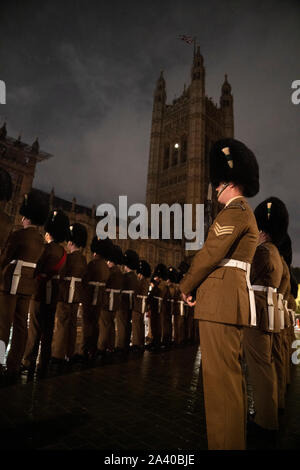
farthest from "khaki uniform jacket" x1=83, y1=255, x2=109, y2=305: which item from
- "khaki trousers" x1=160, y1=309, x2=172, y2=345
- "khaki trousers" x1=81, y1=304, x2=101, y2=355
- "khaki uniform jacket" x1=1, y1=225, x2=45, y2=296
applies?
"khaki trousers" x1=160, y1=309, x2=172, y2=345

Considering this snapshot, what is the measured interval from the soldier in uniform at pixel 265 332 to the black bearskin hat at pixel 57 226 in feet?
10.3

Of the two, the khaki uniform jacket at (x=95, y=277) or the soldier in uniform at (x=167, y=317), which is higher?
the khaki uniform jacket at (x=95, y=277)

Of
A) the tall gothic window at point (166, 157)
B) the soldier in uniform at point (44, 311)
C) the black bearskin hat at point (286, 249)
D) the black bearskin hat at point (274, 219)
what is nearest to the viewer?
the black bearskin hat at point (274, 219)

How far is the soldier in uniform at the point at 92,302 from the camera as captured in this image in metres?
4.86

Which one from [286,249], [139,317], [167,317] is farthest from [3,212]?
[167,317]

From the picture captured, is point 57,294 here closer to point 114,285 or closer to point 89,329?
point 89,329

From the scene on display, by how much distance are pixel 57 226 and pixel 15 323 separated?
1734 millimetres

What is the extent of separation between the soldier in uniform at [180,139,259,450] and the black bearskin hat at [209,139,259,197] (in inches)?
9.0

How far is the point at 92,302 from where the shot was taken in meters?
4.93

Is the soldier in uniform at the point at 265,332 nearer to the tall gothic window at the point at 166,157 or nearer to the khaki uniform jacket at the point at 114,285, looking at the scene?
the khaki uniform jacket at the point at 114,285

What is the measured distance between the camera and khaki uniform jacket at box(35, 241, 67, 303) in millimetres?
4027

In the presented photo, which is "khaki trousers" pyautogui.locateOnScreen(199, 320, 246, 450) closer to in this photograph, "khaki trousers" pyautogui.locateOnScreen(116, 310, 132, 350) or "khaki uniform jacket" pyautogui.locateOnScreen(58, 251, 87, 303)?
"khaki uniform jacket" pyautogui.locateOnScreen(58, 251, 87, 303)

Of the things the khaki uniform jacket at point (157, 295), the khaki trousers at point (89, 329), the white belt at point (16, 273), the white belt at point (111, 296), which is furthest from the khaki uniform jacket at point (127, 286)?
the white belt at point (16, 273)
